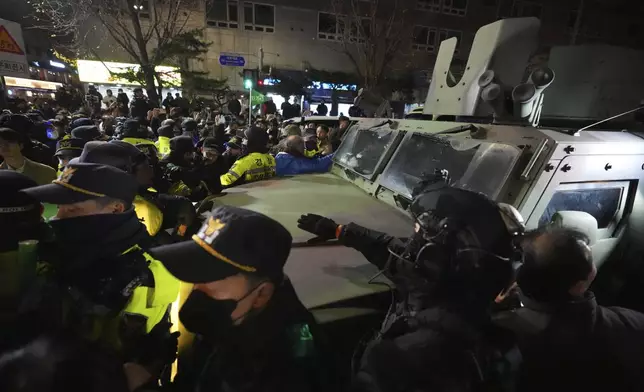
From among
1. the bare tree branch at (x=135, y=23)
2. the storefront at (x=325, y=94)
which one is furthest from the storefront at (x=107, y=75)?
the storefront at (x=325, y=94)

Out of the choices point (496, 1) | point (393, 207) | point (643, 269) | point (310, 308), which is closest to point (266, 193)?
point (393, 207)

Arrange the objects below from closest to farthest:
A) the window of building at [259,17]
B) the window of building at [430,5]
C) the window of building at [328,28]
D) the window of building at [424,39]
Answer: the window of building at [259,17], the window of building at [328,28], the window of building at [430,5], the window of building at [424,39]

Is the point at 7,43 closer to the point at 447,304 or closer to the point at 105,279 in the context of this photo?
the point at 105,279

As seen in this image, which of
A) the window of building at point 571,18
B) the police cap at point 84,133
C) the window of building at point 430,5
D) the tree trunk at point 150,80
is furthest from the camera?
the window of building at point 571,18

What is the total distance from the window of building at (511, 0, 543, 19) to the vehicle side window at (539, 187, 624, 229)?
2551cm

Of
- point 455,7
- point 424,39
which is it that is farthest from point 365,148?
point 455,7

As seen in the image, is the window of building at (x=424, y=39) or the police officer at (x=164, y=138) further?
the window of building at (x=424, y=39)

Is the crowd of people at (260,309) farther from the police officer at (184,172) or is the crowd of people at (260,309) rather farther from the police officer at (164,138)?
the police officer at (164,138)

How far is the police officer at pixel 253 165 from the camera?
4.39 meters

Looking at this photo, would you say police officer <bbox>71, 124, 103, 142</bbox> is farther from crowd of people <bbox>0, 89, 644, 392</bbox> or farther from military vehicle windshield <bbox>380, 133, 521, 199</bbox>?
military vehicle windshield <bbox>380, 133, 521, 199</bbox>

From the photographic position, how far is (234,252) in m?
1.26

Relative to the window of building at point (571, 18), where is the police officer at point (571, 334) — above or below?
below

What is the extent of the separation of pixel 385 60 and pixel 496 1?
1094 cm

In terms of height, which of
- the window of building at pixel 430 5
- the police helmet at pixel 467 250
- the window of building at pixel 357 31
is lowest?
the police helmet at pixel 467 250
